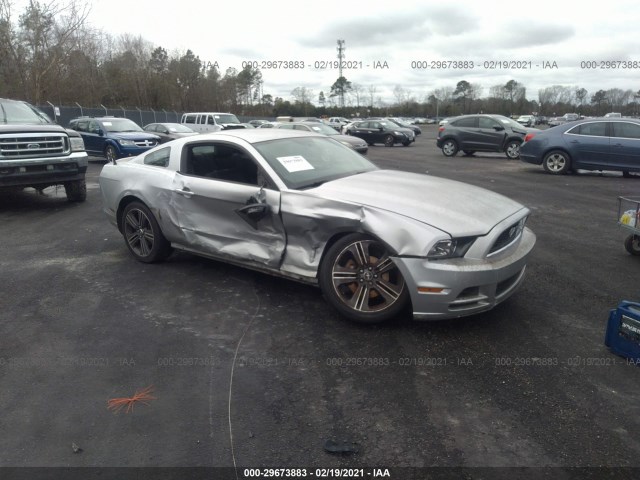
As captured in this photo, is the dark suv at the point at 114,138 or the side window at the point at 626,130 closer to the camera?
the side window at the point at 626,130

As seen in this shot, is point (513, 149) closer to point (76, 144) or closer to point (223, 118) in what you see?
point (223, 118)

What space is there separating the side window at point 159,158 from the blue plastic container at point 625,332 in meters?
4.38

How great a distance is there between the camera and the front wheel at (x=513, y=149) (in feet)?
61.4

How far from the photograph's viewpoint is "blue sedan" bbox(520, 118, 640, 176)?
12508mm

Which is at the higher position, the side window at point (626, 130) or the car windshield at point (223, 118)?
the car windshield at point (223, 118)

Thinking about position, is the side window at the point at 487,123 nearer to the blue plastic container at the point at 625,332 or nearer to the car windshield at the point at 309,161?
the car windshield at the point at 309,161

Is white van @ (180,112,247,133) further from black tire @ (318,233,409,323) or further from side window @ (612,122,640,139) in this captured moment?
black tire @ (318,233,409,323)

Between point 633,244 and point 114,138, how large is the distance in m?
15.4

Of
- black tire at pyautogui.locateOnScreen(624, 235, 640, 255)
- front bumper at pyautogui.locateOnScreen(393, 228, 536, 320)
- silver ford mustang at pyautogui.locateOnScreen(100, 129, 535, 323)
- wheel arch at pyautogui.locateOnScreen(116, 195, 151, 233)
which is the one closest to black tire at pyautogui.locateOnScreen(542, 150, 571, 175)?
black tire at pyautogui.locateOnScreen(624, 235, 640, 255)

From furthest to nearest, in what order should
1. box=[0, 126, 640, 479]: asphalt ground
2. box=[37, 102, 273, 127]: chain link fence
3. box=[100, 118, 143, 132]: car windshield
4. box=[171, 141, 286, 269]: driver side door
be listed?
box=[37, 102, 273, 127]: chain link fence < box=[100, 118, 143, 132]: car windshield < box=[171, 141, 286, 269]: driver side door < box=[0, 126, 640, 479]: asphalt ground

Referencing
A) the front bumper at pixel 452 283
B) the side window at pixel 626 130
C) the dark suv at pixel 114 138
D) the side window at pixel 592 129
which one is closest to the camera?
the front bumper at pixel 452 283

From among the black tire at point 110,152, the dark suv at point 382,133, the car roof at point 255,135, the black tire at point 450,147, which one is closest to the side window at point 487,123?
the black tire at point 450,147

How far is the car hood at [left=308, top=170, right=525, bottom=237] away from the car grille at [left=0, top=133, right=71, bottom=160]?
21.8ft

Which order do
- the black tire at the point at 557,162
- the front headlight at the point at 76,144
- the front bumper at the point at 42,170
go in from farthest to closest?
the black tire at the point at 557,162
the front headlight at the point at 76,144
the front bumper at the point at 42,170
